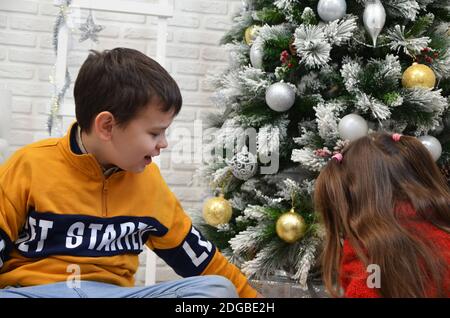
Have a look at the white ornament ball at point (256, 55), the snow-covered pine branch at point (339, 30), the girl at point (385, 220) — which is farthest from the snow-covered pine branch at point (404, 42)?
the girl at point (385, 220)

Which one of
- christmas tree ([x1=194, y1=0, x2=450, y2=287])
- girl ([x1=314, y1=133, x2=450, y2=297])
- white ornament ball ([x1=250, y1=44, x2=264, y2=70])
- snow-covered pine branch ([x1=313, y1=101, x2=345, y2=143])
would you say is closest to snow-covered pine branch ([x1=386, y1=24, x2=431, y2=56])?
christmas tree ([x1=194, y1=0, x2=450, y2=287])

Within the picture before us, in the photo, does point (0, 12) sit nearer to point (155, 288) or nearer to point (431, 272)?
point (155, 288)

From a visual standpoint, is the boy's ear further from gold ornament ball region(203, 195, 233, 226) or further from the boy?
gold ornament ball region(203, 195, 233, 226)

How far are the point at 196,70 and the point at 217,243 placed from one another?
782 millimetres

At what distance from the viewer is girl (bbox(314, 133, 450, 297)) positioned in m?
0.90

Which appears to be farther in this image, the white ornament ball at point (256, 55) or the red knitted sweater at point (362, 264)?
the white ornament ball at point (256, 55)

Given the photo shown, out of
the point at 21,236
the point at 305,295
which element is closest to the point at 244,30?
the point at 305,295

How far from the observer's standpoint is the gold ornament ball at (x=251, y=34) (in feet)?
5.12

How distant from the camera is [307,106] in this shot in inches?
57.9

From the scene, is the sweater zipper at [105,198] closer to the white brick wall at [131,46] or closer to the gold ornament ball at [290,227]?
the gold ornament ball at [290,227]

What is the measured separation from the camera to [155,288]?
1011 mm

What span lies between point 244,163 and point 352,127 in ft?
0.98

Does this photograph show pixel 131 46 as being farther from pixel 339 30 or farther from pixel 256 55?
pixel 339 30

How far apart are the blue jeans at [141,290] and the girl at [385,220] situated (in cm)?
19
